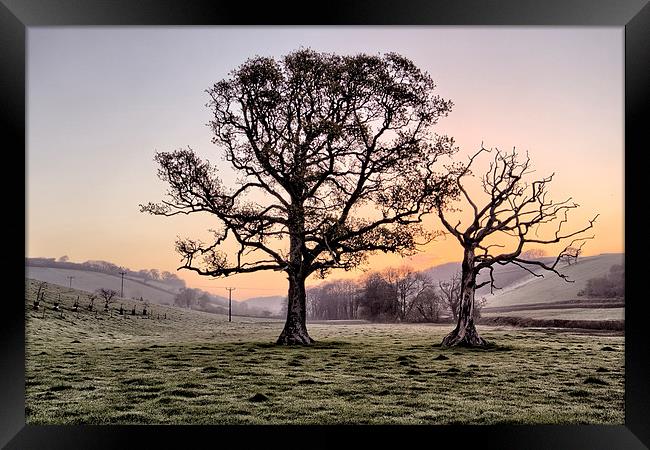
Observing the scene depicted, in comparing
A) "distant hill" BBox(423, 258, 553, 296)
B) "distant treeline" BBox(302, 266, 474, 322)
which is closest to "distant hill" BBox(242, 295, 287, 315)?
"distant treeline" BBox(302, 266, 474, 322)

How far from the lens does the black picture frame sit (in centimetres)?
486

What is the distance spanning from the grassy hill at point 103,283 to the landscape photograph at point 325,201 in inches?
1.1

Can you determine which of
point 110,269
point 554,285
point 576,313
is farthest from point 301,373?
point 576,313

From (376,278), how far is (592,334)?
278 centimetres

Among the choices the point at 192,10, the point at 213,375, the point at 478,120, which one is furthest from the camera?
the point at 478,120

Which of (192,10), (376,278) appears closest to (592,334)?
(376,278)

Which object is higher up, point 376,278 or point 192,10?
point 192,10

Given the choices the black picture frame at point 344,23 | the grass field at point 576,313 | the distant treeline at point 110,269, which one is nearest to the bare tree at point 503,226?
the grass field at point 576,313

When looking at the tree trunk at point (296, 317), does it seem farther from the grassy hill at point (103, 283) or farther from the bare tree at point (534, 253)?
the bare tree at point (534, 253)

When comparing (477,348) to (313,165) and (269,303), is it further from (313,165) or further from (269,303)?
(313,165)

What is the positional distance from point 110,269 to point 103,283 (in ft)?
0.72

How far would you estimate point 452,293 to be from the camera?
8.23 m

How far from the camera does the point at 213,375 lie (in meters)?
6.92
